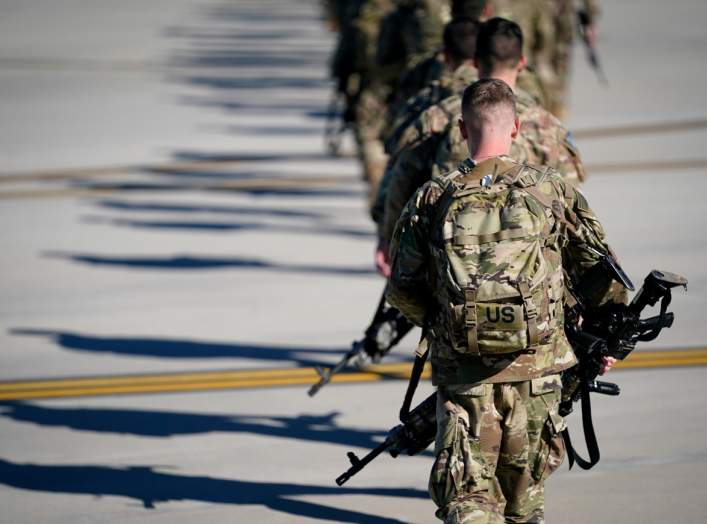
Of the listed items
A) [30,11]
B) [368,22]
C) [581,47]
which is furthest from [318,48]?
[368,22]

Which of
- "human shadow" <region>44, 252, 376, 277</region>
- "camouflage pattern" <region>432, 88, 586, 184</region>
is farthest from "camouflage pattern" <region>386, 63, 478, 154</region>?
"human shadow" <region>44, 252, 376, 277</region>

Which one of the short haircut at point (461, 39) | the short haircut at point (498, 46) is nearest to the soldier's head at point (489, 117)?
the short haircut at point (498, 46)

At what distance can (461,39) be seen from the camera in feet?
20.0

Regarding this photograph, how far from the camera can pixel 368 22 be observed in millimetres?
11289

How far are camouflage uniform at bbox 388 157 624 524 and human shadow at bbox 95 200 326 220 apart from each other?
Result: 25.0 ft

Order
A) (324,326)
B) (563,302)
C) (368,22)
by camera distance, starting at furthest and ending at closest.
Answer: (368,22)
(324,326)
(563,302)

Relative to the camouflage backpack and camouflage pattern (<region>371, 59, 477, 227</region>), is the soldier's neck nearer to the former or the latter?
the camouflage backpack

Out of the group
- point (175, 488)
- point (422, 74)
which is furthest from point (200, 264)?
point (175, 488)

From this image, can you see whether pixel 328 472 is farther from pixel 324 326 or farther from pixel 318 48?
pixel 318 48

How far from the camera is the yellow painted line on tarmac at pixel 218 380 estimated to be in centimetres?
723

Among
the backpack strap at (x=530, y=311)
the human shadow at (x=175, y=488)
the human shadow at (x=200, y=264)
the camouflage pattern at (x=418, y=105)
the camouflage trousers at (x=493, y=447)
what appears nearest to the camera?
the backpack strap at (x=530, y=311)

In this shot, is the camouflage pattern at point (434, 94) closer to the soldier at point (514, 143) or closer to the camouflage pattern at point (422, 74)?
the soldier at point (514, 143)

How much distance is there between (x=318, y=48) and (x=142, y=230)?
16.6 metres

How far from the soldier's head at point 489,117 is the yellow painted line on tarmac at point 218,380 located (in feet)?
10.0
